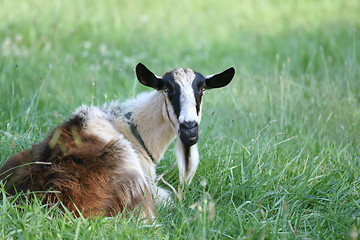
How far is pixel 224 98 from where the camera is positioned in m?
5.80

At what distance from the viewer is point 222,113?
5.49 m

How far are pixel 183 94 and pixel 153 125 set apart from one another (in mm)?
555

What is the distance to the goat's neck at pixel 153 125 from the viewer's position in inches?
162

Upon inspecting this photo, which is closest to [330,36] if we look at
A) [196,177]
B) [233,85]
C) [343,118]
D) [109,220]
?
[233,85]

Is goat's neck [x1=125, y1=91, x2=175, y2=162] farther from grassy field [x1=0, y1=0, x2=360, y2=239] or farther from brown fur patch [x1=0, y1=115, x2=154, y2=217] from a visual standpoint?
brown fur patch [x1=0, y1=115, x2=154, y2=217]

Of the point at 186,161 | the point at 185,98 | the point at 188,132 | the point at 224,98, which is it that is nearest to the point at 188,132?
the point at 188,132

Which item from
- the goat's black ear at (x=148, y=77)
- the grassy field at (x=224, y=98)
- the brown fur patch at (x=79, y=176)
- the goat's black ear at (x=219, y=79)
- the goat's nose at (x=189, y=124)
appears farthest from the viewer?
the goat's black ear at (x=219, y=79)

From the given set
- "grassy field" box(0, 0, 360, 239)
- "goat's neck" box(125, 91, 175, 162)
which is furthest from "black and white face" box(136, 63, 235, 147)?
"grassy field" box(0, 0, 360, 239)

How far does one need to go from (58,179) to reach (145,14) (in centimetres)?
675

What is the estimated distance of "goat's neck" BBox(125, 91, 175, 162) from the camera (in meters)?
4.11

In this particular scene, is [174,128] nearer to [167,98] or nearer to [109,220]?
[167,98]

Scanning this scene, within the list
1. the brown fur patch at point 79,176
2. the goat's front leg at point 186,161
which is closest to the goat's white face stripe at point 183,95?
the goat's front leg at point 186,161

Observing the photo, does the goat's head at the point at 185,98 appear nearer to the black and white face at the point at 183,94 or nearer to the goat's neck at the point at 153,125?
the black and white face at the point at 183,94

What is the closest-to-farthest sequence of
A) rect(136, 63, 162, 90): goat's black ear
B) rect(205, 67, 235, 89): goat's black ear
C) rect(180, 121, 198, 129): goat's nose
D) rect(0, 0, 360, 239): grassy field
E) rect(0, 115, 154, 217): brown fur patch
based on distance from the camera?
rect(0, 115, 154, 217): brown fur patch < rect(0, 0, 360, 239): grassy field < rect(180, 121, 198, 129): goat's nose < rect(136, 63, 162, 90): goat's black ear < rect(205, 67, 235, 89): goat's black ear
